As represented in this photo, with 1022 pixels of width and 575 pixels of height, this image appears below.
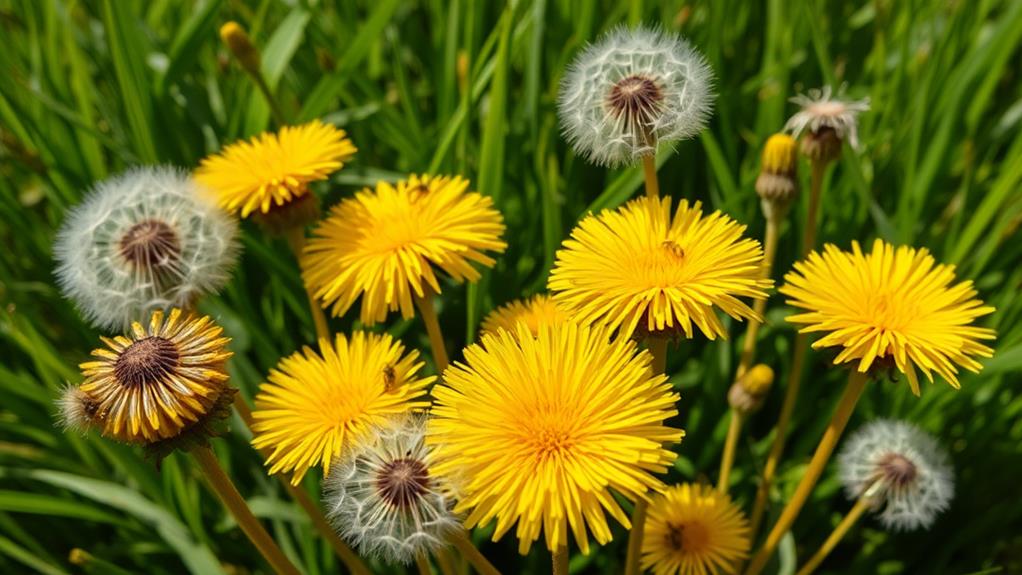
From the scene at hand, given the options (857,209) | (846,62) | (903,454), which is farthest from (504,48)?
(846,62)

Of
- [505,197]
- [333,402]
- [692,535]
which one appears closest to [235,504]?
[333,402]

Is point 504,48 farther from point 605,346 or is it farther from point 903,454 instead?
point 903,454

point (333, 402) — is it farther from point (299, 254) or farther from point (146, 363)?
point (299, 254)

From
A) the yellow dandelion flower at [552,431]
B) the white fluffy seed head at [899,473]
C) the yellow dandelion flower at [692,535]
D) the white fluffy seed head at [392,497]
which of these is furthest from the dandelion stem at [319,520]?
the white fluffy seed head at [899,473]

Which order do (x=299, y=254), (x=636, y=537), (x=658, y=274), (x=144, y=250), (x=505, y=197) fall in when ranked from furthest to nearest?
(x=505, y=197), (x=299, y=254), (x=144, y=250), (x=636, y=537), (x=658, y=274)

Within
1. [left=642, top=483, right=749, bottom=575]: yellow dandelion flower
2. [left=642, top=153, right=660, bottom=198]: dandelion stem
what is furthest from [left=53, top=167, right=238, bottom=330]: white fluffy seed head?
[left=642, top=483, right=749, bottom=575]: yellow dandelion flower

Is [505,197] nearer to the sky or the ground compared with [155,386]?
nearer to the sky

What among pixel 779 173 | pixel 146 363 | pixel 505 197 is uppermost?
pixel 505 197
